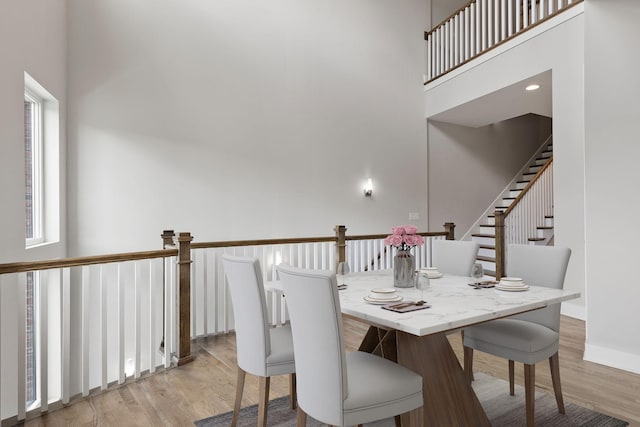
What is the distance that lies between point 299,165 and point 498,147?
454 centimetres

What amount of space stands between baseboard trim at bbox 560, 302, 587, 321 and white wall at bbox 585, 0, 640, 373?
4.47ft

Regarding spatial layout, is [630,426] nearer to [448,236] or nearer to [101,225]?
[448,236]

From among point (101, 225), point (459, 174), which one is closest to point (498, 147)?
point (459, 174)

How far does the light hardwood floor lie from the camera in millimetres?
2342

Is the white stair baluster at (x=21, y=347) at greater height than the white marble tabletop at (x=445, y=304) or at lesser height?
lesser

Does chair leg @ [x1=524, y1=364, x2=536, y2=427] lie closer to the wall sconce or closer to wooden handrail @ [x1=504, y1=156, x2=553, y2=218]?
the wall sconce

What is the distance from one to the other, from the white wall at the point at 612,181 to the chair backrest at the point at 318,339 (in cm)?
272

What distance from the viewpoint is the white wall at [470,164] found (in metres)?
6.89

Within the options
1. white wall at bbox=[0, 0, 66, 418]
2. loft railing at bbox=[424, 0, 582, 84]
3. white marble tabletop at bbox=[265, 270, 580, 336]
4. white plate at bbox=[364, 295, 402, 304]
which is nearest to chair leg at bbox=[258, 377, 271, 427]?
white marble tabletop at bbox=[265, 270, 580, 336]

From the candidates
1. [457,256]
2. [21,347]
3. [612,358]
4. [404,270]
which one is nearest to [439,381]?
[404,270]

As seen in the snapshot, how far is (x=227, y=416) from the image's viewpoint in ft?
7.71

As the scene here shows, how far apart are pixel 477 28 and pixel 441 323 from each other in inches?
213

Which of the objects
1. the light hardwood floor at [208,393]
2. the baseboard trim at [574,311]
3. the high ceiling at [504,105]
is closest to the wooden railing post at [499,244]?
the baseboard trim at [574,311]

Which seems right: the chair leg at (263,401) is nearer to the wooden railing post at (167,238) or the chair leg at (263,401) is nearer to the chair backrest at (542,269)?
the chair backrest at (542,269)
